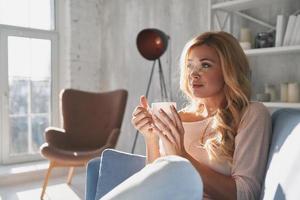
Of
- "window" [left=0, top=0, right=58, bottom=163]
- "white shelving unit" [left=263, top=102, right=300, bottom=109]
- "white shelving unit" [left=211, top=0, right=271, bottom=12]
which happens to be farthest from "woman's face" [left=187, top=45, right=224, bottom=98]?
"window" [left=0, top=0, right=58, bottom=163]

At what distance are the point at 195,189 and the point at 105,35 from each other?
3845 millimetres

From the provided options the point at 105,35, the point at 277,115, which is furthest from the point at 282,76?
the point at 105,35

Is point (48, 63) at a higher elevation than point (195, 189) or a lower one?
higher

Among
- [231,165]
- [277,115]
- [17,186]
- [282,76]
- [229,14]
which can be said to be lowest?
[17,186]

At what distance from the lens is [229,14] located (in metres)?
2.76

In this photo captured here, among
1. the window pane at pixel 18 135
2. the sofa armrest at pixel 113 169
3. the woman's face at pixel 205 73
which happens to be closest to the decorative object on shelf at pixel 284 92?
the woman's face at pixel 205 73

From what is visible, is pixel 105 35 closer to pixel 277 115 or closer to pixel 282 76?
pixel 282 76

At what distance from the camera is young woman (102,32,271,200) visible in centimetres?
105

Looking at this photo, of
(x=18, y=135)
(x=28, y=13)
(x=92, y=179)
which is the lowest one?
(x=18, y=135)

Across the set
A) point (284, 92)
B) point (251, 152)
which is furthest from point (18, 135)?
point (251, 152)

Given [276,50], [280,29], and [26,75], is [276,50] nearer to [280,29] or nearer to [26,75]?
[280,29]

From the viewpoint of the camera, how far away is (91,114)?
3.47 metres

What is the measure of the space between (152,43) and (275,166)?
7.68 feet

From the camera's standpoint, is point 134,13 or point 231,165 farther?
point 134,13
